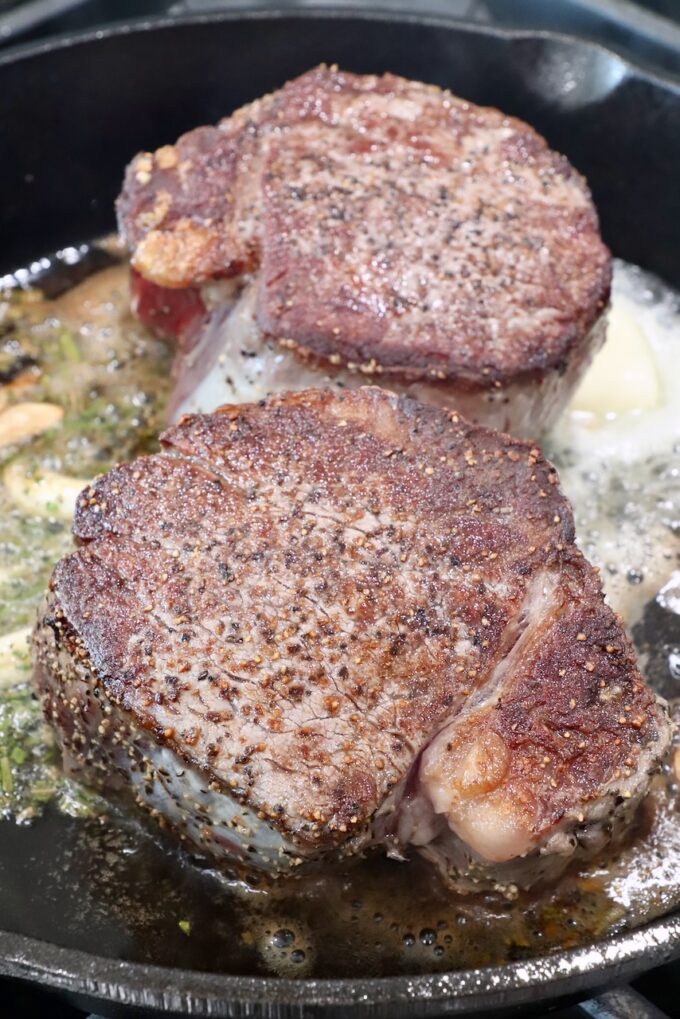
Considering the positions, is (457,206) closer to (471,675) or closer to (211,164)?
(211,164)

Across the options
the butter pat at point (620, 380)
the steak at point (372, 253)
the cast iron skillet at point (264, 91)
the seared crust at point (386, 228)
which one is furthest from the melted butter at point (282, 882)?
the cast iron skillet at point (264, 91)

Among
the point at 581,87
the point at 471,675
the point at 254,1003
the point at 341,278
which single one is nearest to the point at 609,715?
the point at 471,675

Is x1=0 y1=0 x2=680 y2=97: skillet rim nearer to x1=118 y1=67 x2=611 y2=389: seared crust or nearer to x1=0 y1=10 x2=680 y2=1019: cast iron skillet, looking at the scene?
x1=0 y1=10 x2=680 y2=1019: cast iron skillet

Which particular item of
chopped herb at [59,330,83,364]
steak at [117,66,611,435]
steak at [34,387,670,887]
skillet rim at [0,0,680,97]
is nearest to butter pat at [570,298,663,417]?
steak at [117,66,611,435]

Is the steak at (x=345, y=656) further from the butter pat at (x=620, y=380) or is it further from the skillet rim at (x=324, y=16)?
the skillet rim at (x=324, y=16)

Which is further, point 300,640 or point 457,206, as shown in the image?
point 457,206

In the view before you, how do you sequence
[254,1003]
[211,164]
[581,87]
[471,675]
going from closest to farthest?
[254,1003]
[471,675]
[211,164]
[581,87]

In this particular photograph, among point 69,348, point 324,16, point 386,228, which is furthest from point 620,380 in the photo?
point 69,348
